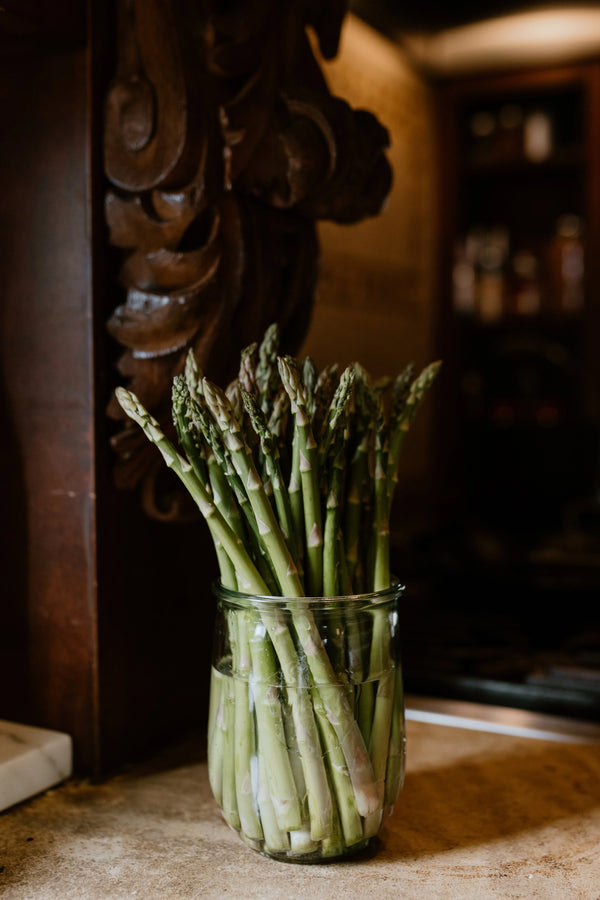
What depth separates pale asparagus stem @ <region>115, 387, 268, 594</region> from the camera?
79cm

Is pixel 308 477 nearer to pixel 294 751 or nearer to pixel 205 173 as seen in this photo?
pixel 294 751

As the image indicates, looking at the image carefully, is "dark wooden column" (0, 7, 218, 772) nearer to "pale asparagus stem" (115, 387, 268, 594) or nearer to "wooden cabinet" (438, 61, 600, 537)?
"pale asparagus stem" (115, 387, 268, 594)

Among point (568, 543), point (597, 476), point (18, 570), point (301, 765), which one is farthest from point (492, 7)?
point (301, 765)

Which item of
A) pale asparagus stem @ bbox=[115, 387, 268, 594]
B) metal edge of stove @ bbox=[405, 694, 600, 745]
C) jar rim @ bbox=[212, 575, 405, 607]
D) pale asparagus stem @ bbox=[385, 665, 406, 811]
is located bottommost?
metal edge of stove @ bbox=[405, 694, 600, 745]

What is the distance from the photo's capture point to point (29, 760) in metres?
0.95

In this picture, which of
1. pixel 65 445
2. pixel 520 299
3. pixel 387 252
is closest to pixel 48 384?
pixel 65 445

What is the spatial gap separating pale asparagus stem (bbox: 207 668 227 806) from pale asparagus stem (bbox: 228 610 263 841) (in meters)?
0.03

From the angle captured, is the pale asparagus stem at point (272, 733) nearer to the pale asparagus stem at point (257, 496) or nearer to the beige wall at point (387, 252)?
the pale asparagus stem at point (257, 496)

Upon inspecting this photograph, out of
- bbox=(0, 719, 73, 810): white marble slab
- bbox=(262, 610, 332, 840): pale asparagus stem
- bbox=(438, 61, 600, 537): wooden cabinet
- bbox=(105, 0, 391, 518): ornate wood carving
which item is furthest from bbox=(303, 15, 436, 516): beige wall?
bbox=(262, 610, 332, 840): pale asparagus stem

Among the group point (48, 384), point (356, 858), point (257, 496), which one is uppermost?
point (48, 384)

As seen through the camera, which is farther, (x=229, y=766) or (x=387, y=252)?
(x=387, y=252)

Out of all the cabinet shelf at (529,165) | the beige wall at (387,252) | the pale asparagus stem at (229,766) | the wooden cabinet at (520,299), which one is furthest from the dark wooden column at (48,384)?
the cabinet shelf at (529,165)

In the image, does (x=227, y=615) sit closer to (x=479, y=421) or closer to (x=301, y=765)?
(x=301, y=765)

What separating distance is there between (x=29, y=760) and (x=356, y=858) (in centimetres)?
37
